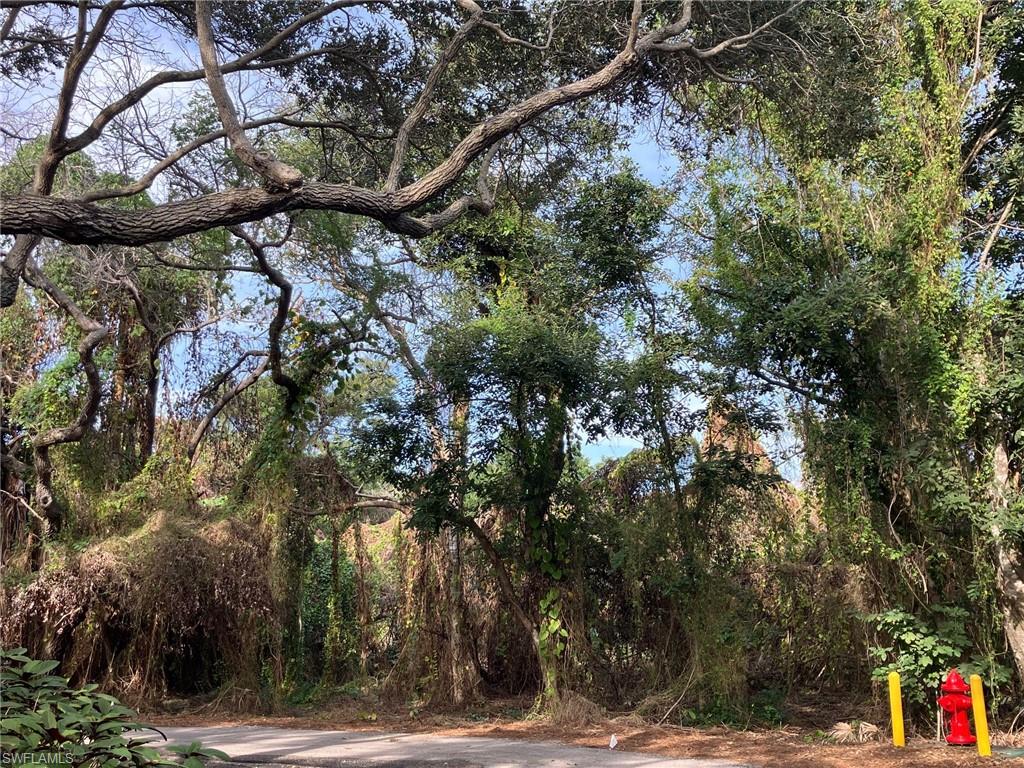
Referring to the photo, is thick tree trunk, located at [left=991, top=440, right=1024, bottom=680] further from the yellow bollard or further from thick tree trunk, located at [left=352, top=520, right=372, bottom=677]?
thick tree trunk, located at [left=352, top=520, right=372, bottom=677]

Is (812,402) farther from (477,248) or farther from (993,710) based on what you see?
(477,248)

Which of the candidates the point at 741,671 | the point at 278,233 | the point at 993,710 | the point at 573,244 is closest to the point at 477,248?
the point at 573,244

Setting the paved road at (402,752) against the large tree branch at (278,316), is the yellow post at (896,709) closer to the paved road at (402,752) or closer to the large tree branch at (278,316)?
the paved road at (402,752)

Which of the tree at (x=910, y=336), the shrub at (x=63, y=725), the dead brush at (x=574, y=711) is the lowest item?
the dead brush at (x=574, y=711)

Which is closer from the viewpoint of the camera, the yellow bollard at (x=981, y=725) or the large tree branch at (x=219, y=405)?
the yellow bollard at (x=981, y=725)

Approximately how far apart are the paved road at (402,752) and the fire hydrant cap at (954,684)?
7.74 ft

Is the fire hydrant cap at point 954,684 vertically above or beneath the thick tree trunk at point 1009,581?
beneath

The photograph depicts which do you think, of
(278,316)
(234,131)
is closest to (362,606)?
(278,316)

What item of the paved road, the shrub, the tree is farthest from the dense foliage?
the shrub

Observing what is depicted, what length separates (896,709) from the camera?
27.9 ft

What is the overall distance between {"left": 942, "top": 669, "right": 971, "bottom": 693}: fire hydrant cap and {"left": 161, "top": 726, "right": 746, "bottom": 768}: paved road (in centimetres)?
236

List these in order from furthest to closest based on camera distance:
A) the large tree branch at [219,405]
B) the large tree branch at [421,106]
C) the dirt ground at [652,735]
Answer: the large tree branch at [219,405] → the large tree branch at [421,106] → the dirt ground at [652,735]

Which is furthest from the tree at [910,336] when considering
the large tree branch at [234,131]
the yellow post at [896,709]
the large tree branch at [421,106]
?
the large tree branch at [234,131]

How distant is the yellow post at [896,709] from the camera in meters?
8.45
